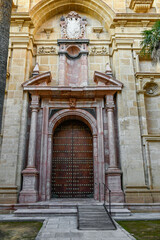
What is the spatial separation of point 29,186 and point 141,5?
12.1 m

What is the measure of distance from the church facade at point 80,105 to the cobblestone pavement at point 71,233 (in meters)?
3.04

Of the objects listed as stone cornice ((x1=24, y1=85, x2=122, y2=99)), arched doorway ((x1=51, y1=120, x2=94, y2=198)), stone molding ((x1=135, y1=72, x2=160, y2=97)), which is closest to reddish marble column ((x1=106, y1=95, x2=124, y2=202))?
stone cornice ((x1=24, y1=85, x2=122, y2=99))

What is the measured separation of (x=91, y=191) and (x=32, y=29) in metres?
9.88

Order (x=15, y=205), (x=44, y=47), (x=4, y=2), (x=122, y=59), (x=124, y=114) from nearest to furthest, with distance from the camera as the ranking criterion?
(x=4, y=2) → (x=15, y=205) → (x=124, y=114) → (x=122, y=59) → (x=44, y=47)

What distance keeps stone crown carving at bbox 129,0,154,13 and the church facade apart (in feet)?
0.18

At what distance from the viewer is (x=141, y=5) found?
43.3ft

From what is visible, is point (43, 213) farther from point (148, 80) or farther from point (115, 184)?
point (148, 80)

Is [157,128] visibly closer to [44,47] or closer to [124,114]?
[124,114]

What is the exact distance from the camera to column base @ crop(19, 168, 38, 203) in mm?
9938

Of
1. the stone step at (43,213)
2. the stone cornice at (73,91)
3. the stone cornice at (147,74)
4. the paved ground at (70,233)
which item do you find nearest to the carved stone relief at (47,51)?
the stone cornice at (73,91)

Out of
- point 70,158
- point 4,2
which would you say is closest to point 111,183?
point 70,158

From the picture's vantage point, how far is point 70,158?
11.8 meters

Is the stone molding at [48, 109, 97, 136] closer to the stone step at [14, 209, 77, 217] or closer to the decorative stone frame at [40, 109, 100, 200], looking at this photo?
the decorative stone frame at [40, 109, 100, 200]

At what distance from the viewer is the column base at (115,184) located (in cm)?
1002
